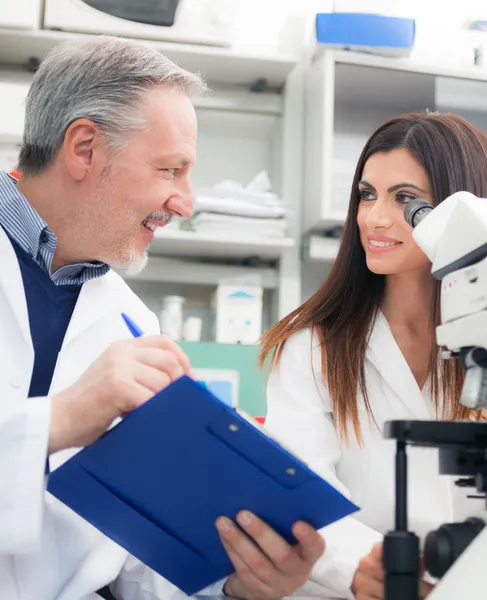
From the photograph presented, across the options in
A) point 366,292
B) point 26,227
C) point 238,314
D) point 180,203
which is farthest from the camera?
point 238,314

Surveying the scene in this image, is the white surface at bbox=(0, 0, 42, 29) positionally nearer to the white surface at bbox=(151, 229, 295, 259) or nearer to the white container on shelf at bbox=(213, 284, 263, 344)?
the white surface at bbox=(151, 229, 295, 259)

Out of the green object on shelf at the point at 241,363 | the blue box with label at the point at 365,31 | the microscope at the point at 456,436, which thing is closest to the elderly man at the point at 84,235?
the microscope at the point at 456,436

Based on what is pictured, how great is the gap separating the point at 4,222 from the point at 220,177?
1.46 meters

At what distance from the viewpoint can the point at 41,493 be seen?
878 mm

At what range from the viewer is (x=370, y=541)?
1144 mm

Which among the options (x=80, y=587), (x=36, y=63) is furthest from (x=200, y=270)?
(x=80, y=587)

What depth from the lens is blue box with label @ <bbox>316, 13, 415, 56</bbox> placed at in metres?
2.30

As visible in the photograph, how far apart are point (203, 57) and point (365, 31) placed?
0.48m

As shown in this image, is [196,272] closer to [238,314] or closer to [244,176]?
[238,314]

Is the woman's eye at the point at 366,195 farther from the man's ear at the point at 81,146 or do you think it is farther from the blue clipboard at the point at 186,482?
the blue clipboard at the point at 186,482

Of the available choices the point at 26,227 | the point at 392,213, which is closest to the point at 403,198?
the point at 392,213

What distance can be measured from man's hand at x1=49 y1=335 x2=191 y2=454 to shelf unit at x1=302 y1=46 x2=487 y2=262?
1.42 m

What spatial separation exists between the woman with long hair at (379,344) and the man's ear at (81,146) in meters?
0.51

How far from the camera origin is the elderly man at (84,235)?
107 centimetres
